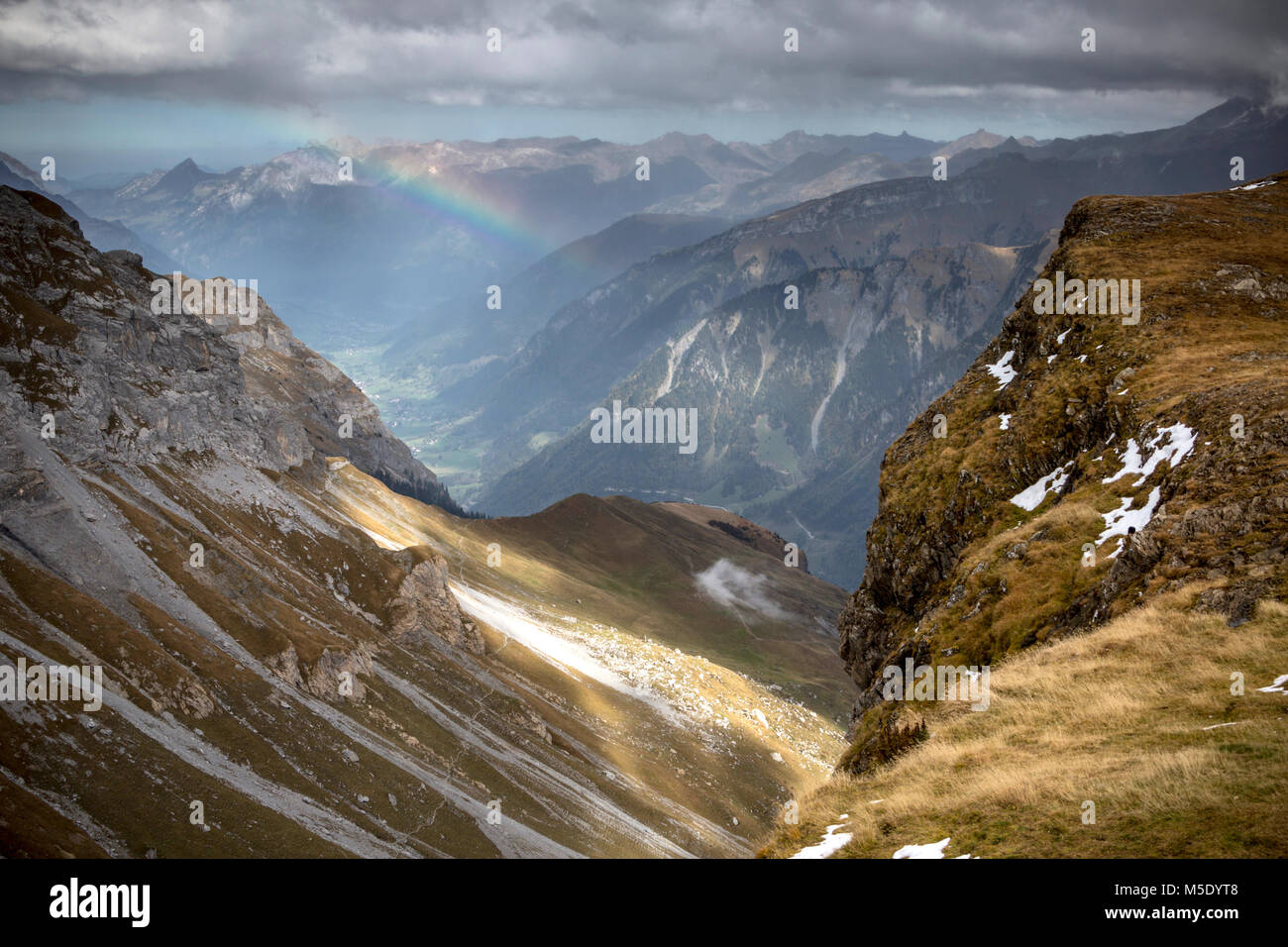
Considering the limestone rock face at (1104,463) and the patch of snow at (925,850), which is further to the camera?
the limestone rock face at (1104,463)

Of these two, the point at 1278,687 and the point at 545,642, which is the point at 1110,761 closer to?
the point at 1278,687

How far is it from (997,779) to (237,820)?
65.4 meters

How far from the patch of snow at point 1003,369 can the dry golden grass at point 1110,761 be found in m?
41.9

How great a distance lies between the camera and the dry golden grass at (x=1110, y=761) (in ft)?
52.9

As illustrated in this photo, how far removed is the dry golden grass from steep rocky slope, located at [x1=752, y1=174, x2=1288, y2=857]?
3.0 inches

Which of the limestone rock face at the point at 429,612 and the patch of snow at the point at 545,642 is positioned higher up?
the limestone rock face at the point at 429,612

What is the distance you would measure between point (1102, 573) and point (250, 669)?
82.2 meters

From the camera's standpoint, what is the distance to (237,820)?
221 ft

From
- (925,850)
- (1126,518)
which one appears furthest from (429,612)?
(925,850)

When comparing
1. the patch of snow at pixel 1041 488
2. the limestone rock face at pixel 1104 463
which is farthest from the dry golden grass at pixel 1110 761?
the patch of snow at pixel 1041 488

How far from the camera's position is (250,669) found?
88.5 metres

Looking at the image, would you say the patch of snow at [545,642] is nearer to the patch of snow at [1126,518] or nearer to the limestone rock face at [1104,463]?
the limestone rock face at [1104,463]
